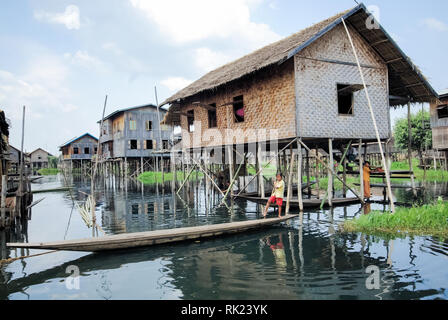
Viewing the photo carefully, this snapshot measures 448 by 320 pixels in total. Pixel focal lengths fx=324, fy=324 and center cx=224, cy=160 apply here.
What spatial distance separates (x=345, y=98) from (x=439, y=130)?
12.3m

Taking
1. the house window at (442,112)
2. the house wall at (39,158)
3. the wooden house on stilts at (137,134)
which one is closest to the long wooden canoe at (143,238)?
the house window at (442,112)

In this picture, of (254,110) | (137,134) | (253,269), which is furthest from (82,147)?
(253,269)

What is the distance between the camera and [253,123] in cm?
1236

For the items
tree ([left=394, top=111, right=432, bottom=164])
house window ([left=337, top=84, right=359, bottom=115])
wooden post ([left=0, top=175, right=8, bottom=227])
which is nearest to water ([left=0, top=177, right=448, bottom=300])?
wooden post ([left=0, top=175, right=8, bottom=227])

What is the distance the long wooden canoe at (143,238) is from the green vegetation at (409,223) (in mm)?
2284

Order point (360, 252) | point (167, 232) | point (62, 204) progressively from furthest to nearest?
point (62, 204)
point (167, 232)
point (360, 252)

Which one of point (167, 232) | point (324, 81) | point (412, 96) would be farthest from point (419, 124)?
point (167, 232)

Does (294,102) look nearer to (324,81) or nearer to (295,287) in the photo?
(324,81)

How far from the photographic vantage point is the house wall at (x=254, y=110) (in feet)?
36.0

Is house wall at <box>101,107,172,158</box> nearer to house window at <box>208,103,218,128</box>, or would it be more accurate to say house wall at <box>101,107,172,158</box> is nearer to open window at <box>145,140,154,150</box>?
open window at <box>145,140,154,150</box>
